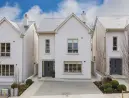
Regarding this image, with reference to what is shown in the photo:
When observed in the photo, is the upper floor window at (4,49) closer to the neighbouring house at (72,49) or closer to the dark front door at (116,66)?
the neighbouring house at (72,49)

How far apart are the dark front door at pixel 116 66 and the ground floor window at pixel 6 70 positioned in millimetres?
15455

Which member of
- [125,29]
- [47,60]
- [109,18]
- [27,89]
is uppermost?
[109,18]

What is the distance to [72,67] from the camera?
33656mm

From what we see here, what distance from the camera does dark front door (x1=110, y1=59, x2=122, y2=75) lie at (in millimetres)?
35062

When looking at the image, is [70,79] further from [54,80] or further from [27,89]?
[27,89]

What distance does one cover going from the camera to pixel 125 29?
1328 inches

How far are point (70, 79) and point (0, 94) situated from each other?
1319 cm

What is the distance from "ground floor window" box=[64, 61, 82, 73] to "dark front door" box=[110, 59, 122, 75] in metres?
5.36

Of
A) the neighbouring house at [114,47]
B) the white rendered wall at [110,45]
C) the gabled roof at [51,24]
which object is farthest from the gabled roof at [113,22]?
the gabled roof at [51,24]

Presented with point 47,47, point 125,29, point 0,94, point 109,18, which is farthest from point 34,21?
point 0,94

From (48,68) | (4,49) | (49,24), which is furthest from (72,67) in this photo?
(4,49)

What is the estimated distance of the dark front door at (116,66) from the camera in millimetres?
35062

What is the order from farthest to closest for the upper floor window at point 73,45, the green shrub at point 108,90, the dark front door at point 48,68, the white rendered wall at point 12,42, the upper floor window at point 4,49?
1. the dark front door at point 48,68
2. the upper floor window at point 73,45
3. the upper floor window at point 4,49
4. the white rendered wall at point 12,42
5. the green shrub at point 108,90

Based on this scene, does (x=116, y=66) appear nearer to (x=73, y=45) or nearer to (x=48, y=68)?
(x=73, y=45)
